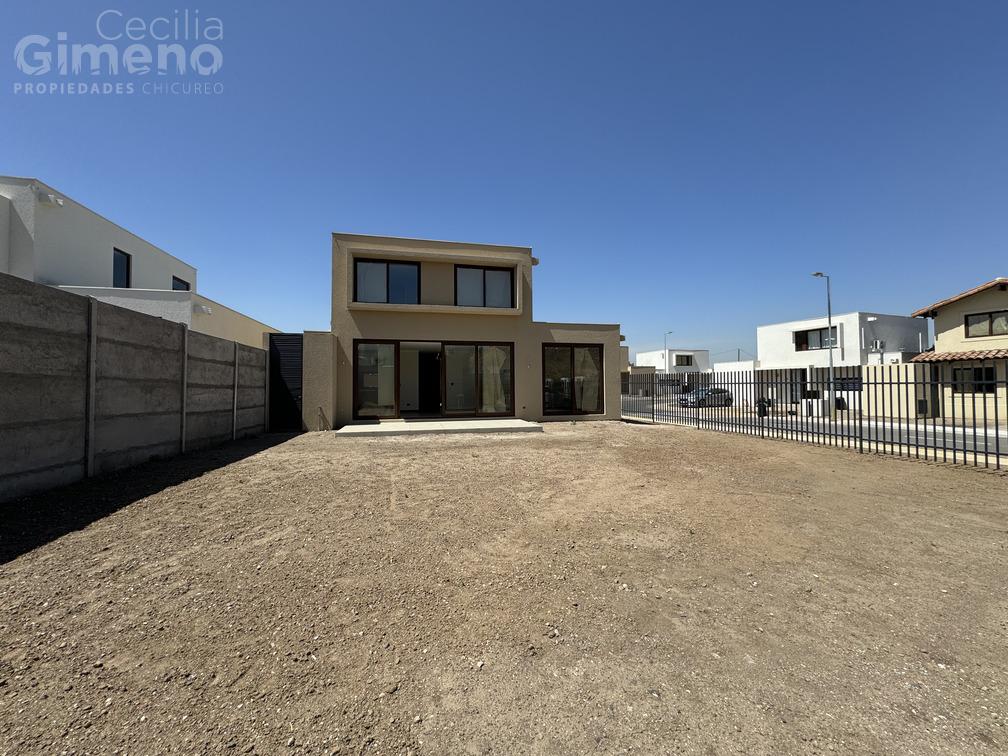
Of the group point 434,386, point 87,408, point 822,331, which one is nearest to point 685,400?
point 434,386

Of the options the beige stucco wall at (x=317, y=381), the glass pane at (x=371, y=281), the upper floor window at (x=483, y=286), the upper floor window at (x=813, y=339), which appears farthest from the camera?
the upper floor window at (x=813, y=339)

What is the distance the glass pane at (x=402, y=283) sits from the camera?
1414 cm

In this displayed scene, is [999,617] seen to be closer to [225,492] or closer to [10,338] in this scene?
[225,492]

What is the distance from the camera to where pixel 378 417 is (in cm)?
1391

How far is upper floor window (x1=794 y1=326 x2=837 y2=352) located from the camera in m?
30.5

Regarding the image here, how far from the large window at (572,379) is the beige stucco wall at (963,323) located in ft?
62.8

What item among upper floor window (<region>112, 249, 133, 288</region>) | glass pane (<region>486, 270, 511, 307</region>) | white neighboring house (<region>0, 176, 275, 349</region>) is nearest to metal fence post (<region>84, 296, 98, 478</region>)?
white neighboring house (<region>0, 176, 275, 349</region>)

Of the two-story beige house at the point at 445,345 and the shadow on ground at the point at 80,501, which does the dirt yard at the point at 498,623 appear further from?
the two-story beige house at the point at 445,345

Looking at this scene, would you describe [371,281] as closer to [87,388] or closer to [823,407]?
[87,388]

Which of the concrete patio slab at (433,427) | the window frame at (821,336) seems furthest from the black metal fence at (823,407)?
the window frame at (821,336)

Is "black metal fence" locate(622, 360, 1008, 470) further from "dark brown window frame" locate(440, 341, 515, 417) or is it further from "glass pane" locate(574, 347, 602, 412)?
"dark brown window frame" locate(440, 341, 515, 417)

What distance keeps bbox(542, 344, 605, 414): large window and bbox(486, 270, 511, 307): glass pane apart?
2296 millimetres

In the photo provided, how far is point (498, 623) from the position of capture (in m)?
2.73

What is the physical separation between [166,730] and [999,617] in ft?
16.5
